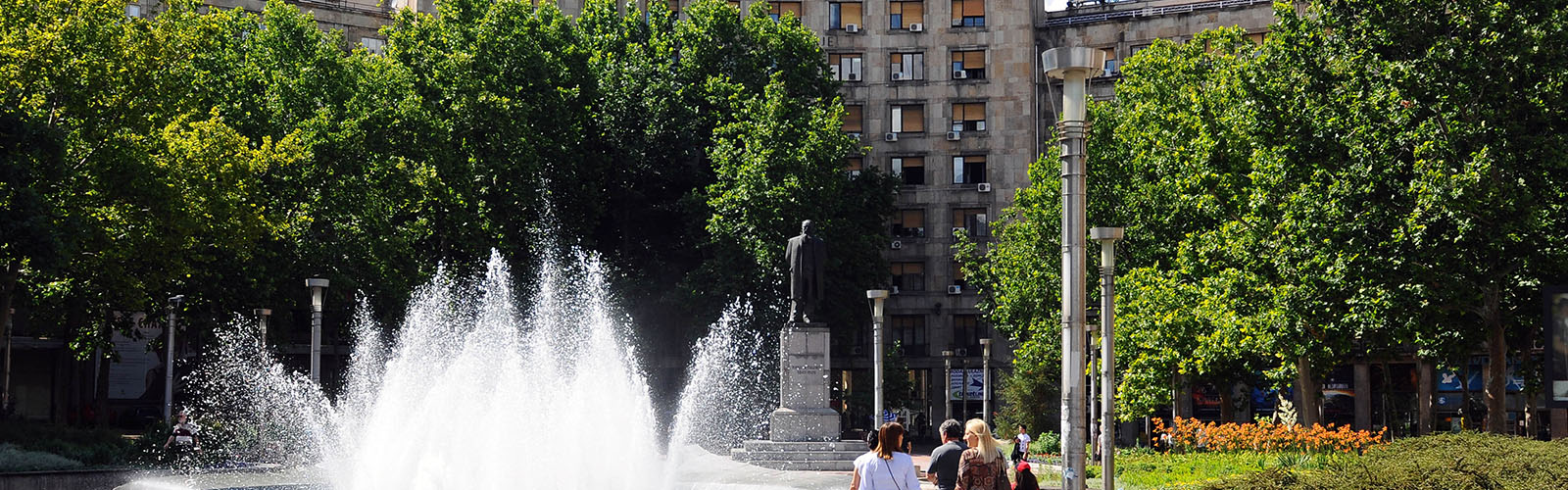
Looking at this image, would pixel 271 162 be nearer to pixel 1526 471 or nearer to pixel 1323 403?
pixel 1526 471

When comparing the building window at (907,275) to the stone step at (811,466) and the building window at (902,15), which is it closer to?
the building window at (902,15)

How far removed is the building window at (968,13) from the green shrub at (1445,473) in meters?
44.0

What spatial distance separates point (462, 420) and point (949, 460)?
37.8 feet

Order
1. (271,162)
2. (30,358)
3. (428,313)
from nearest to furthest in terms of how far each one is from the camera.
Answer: (271,162) < (428,313) < (30,358)

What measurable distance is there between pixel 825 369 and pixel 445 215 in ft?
49.2

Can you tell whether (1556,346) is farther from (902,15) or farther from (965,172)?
(902,15)

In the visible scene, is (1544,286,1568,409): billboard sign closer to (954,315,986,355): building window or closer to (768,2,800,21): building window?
(954,315,986,355): building window

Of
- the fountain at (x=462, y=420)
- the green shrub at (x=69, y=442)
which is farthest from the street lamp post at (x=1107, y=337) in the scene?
the green shrub at (x=69, y=442)

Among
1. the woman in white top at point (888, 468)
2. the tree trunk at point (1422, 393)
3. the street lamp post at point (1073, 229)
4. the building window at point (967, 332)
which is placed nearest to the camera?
the woman in white top at point (888, 468)

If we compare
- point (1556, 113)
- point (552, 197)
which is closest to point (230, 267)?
point (552, 197)

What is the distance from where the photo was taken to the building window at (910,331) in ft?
198

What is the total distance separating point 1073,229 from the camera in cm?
1437

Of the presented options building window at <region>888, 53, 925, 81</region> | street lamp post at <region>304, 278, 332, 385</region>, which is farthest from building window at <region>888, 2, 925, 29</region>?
street lamp post at <region>304, 278, 332, 385</region>

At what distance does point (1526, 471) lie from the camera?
559 inches
